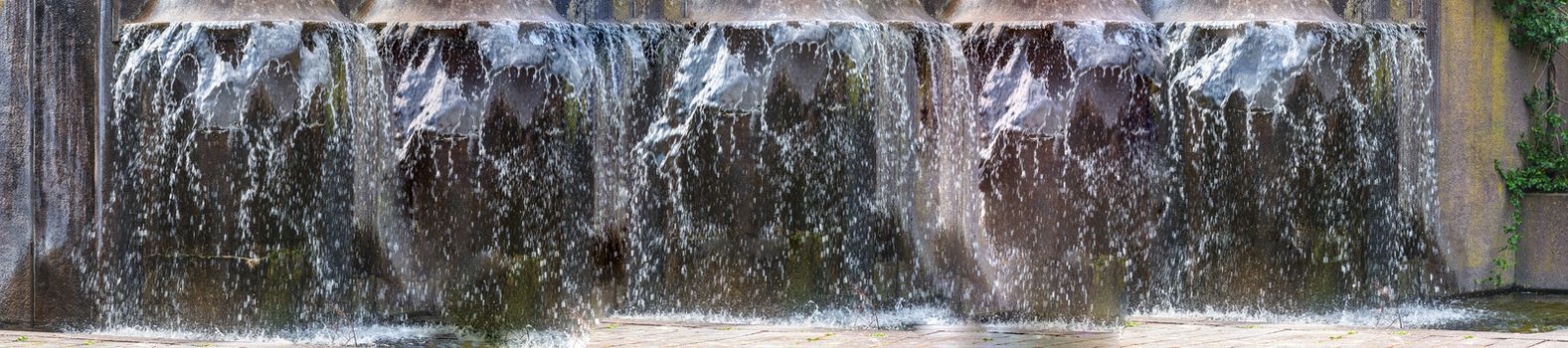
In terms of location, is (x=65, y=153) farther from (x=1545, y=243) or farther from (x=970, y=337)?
(x=1545, y=243)

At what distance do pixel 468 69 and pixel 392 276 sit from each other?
114 centimetres

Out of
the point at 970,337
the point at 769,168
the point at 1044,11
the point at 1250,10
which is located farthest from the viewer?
the point at 1250,10

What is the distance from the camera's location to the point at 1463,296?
43.3ft

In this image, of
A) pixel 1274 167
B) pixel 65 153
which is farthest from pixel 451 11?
pixel 1274 167

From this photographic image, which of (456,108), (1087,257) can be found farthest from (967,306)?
(456,108)

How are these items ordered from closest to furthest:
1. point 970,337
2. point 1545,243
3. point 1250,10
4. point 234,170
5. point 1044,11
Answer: point 970,337, point 234,170, point 1044,11, point 1250,10, point 1545,243

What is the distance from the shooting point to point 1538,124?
13.6m

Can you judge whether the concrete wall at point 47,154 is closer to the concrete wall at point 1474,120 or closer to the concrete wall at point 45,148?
the concrete wall at point 45,148

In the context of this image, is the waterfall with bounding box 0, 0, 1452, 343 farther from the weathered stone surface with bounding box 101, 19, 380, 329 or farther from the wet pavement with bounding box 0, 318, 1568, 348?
the wet pavement with bounding box 0, 318, 1568, 348

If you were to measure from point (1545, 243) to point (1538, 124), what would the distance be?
0.76 meters

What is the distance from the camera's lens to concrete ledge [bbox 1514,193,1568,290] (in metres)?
13.4

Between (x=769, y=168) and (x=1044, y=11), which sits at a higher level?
(x=1044, y=11)

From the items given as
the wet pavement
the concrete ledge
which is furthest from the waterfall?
the concrete ledge

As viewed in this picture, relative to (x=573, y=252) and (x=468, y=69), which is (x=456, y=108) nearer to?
(x=468, y=69)
